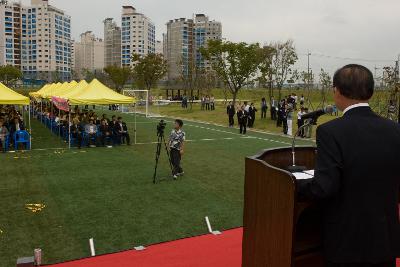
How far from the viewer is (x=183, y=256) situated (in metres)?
5.05

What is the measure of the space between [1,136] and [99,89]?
4.05 metres

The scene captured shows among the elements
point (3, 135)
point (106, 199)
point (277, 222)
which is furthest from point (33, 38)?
point (277, 222)

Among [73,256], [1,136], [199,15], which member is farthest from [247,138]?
[199,15]

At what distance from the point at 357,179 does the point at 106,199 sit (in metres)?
6.99

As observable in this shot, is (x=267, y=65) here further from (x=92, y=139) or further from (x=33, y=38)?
(x=33, y=38)

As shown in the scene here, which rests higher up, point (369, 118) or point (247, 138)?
point (369, 118)

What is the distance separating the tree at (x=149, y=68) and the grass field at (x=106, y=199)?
33.0m

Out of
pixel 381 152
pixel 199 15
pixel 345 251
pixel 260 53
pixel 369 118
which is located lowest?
pixel 345 251

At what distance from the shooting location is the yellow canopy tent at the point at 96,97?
51.7 feet

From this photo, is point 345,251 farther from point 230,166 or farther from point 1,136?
point 1,136

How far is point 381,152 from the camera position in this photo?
194cm

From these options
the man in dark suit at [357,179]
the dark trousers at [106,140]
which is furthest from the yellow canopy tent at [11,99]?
the man in dark suit at [357,179]

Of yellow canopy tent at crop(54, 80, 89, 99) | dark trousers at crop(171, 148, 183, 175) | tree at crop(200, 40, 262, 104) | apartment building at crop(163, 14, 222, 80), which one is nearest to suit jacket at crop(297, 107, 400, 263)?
dark trousers at crop(171, 148, 183, 175)

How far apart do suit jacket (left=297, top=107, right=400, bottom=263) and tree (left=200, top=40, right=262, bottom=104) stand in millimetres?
28299
